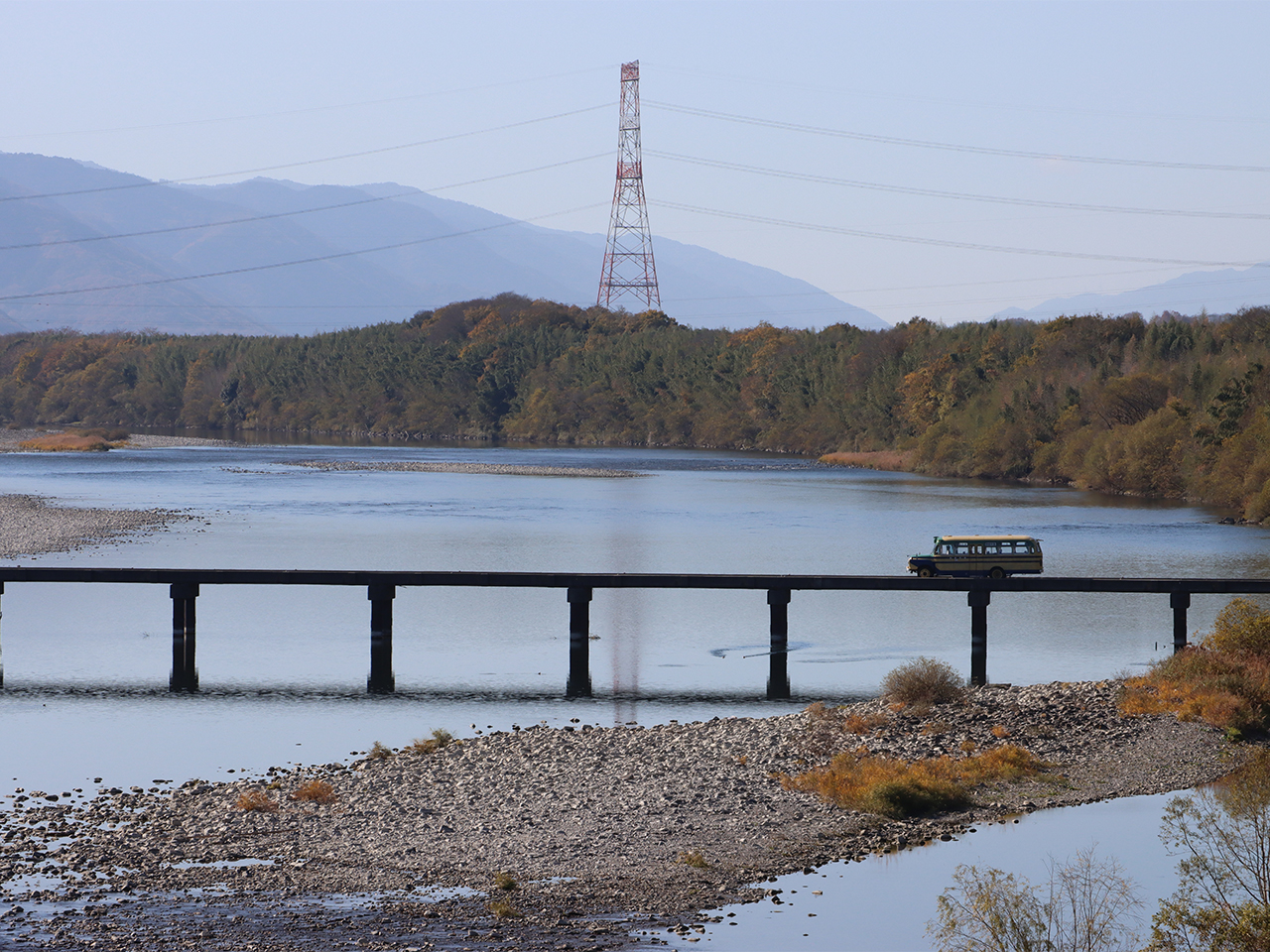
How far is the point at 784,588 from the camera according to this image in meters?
36.8

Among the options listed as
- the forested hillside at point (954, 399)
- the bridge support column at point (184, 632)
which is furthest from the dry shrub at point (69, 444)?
the bridge support column at point (184, 632)

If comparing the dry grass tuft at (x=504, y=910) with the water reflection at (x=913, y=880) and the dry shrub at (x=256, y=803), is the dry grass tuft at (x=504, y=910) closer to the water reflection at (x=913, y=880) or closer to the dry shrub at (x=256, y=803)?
the water reflection at (x=913, y=880)

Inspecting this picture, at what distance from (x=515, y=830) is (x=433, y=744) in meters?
5.36

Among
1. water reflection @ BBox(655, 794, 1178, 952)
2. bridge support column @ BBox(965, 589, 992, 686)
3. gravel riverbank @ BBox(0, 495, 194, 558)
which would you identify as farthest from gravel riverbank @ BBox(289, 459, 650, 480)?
water reflection @ BBox(655, 794, 1178, 952)

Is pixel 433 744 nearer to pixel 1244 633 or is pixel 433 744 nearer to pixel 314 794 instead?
pixel 314 794

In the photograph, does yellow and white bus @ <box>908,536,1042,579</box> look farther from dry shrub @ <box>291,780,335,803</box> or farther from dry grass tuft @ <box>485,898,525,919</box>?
dry grass tuft @ <box>485,898,525,919</box>

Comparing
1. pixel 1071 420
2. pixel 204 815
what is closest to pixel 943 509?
pixel 1071 420

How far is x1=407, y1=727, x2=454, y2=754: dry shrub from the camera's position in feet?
83.7

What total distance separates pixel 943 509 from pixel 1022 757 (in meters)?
54.6

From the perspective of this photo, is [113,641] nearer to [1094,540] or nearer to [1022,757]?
[1022,757]

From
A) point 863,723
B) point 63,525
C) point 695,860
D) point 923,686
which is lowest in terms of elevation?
point 695,860

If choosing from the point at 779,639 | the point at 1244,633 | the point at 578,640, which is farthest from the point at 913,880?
the point at 779,639

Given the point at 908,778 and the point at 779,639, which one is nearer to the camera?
the point at 908,778

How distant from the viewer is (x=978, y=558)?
40906mm
